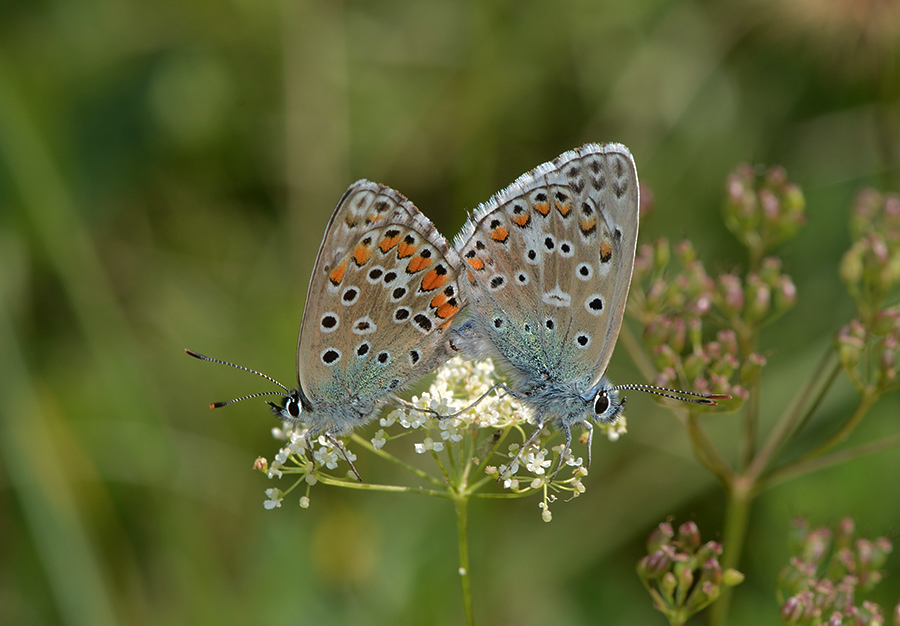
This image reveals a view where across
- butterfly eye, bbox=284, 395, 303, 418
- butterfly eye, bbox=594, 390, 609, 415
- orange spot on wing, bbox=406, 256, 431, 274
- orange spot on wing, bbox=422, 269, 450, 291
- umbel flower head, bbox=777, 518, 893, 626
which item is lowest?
umbel flower head, bbox=777, 518, 893, 626

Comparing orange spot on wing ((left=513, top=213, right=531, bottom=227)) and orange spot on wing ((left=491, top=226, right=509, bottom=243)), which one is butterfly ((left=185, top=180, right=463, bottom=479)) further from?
orange spot on wing ((left=513, top=213, right=531, bottom=227))

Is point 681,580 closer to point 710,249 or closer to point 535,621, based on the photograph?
point 535,621

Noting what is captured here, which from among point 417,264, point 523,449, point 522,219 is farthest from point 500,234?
point 523,449

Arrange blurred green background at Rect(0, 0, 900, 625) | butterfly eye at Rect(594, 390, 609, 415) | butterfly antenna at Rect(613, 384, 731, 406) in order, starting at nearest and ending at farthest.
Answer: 1. butterfly antenna at Rect(613, 384, 731, 406)
2. butterfly eye at Rect(594, 390, 609, 415)
3. blurred green background at Rect(0, 0, 900, 625)

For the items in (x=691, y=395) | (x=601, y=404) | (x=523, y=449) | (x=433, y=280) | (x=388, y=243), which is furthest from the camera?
(x=433, y=280)

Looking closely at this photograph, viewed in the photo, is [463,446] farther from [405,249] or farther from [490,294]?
[405,249]

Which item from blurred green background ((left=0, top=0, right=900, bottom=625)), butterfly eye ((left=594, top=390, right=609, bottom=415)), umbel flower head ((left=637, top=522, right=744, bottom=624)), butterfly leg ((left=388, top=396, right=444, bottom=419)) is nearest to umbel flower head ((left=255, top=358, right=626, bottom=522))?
butterfly leg ((left=388, top=396, right=444, bottom=419))

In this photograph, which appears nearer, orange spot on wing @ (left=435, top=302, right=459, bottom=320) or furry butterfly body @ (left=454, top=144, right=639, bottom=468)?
furry butterfly body @ (left=454, top=144, right=639, bottom=468)

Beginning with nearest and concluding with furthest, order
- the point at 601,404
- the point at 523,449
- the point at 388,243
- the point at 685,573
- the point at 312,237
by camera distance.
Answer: the point at 685,573, the point at 523,449, the point at 601,404, the point at 388,243, the point at 312,237
